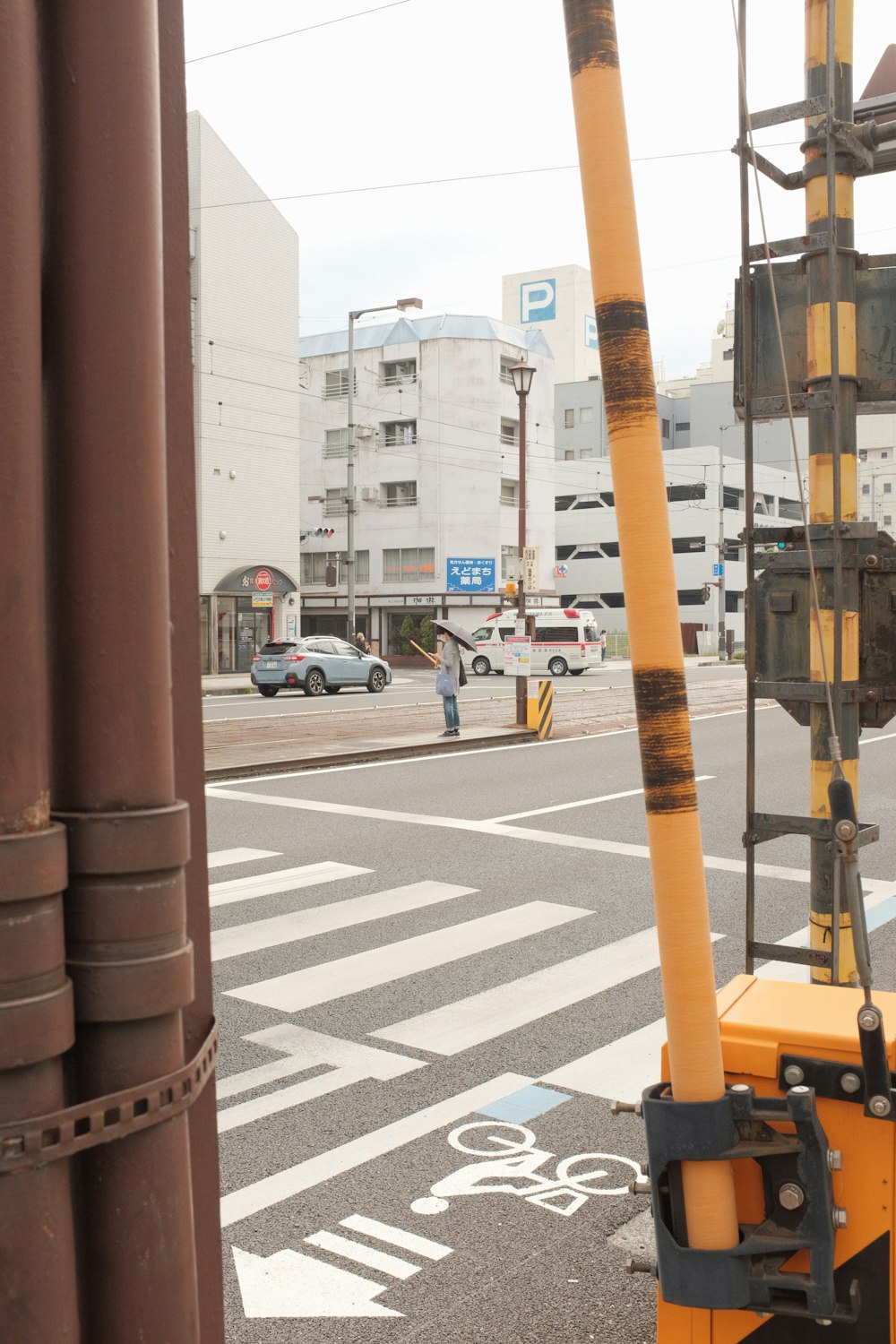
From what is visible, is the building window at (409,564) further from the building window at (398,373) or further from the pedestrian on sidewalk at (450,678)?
the pedestrian on sidewalk at (450,678)

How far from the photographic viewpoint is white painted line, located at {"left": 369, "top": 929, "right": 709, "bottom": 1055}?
18.2 ft

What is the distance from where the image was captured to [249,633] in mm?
46000

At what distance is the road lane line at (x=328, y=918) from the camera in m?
7.17

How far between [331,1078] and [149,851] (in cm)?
404

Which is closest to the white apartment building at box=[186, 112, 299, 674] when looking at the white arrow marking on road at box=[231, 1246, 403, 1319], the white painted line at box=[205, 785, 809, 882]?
the white painted line at box=[205, 785, 809, 882]

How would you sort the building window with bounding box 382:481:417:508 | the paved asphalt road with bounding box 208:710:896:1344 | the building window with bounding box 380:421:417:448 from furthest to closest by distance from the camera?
the building window with bounding box 382:481:417:508 < the building window with bounding box 380:421:417:448 < the paved asphalt road with bounding box 208:710:896:1344

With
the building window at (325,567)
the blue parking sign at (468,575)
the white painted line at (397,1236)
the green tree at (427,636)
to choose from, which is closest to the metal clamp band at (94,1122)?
the white painted line at (397,1236)

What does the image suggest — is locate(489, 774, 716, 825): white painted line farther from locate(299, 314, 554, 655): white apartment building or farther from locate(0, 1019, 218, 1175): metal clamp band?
locate(299, 314, 554, 655): white apartment building

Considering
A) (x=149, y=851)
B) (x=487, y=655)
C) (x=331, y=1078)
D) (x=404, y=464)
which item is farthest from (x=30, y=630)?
(x=404, y=464)

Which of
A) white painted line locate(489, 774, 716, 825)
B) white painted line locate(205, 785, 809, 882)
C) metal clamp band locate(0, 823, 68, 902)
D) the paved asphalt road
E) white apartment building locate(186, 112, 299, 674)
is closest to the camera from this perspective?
metal clamp band locate(0, 823, 68, 902)

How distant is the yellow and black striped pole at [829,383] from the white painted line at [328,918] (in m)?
3.83

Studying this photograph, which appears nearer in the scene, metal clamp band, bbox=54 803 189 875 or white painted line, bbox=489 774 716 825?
metal clamp band, bbox=54 803 189 875

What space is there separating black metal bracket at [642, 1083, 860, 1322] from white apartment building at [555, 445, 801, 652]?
7208 cm

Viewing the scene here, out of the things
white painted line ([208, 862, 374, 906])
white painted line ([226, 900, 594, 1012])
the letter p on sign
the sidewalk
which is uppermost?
the letter p on sign
